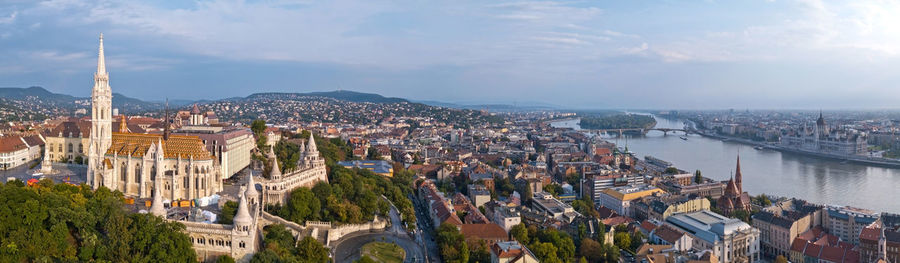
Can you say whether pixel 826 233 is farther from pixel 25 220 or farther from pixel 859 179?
pixel 25 220

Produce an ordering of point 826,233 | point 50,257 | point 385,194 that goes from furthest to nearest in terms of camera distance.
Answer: point 385,194
point 826,233
point 50,257

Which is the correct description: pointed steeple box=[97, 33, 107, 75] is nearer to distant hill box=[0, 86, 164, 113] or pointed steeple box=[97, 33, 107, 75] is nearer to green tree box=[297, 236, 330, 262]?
green tree box=[297, 236, 330, 262]

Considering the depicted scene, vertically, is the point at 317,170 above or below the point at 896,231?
above

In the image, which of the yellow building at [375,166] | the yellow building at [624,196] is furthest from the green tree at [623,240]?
the yellow building at [375,166]

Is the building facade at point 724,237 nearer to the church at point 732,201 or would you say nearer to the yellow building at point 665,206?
the yellow building at point 665,206

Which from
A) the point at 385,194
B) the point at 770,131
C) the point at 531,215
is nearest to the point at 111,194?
the point at 385,194

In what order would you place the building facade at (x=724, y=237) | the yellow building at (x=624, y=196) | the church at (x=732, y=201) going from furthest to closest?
the yellow building at (x=624, y=196), the church at (x=732, y=201), the building facade at (x=724, y=237)

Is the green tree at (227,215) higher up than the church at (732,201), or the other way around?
the green tree at (227,215)
